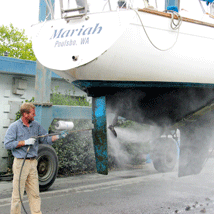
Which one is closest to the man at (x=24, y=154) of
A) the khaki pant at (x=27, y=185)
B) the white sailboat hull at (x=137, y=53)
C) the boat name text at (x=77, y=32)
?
the khaki pant at (x=27, y=185)

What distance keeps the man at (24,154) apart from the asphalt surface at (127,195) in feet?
3.00

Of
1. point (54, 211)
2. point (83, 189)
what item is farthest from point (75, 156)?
point (54, 211)

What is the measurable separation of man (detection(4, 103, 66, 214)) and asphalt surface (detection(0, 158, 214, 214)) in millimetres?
914

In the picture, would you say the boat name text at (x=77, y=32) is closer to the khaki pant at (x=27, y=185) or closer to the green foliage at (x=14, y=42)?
the khaki pant at (x=27, y=185)

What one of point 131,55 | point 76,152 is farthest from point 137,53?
point 76,152

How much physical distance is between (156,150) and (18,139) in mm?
4529

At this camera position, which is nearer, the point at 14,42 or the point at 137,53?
the point at 137,53

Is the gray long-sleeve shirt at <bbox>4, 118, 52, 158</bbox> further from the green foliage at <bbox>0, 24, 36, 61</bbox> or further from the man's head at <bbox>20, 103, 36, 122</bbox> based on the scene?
the green foliage at <bbox>0, 24, 36, 61</bbox>

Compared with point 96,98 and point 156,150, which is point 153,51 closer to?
point 96,98

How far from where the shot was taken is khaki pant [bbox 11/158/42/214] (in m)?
3.98

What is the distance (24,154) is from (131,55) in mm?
1896

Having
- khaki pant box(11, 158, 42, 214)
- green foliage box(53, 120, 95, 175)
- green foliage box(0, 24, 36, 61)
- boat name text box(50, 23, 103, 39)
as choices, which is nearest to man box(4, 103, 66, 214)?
khaki pant box(11, 158, 42, 214)

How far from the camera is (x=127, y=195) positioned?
234 inches

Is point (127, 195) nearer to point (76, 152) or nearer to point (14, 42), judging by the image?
point (76, 152)
